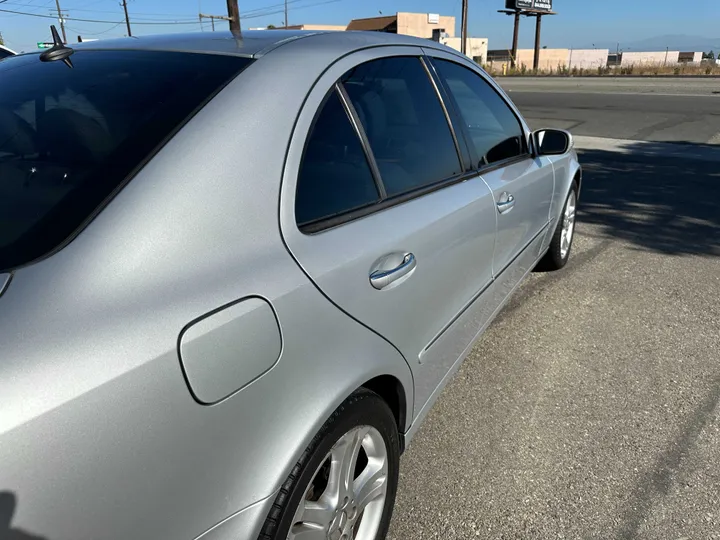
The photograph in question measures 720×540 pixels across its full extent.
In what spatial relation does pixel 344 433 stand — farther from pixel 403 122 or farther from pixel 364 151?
pixel 403 122

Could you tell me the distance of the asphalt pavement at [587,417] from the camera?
2.25 metres

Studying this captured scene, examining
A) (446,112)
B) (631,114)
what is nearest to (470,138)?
(446,112)

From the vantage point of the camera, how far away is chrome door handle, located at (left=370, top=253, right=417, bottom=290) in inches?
67.8

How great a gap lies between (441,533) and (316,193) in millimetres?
1395

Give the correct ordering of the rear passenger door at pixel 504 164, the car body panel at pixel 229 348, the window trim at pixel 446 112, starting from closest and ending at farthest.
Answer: the car body panel at pixel 229 348 < the window trim at pixel 446 112 < the rear passenger door at pixel 504 164

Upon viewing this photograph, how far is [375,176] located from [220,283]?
87 cm

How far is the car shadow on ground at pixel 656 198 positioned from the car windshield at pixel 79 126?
4631 mm

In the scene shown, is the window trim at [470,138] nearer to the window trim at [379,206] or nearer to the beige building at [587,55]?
the window trim at [379,206]

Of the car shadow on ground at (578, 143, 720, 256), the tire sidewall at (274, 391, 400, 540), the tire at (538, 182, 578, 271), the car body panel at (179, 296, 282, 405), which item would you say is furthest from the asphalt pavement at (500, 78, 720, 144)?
the car body panel at (179, 296, 282, 405)

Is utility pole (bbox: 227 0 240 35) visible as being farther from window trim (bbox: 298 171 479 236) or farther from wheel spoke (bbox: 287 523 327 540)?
wheel spoke (bbox: 287 523 327 540)

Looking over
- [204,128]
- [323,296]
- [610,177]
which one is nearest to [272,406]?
[323,296]

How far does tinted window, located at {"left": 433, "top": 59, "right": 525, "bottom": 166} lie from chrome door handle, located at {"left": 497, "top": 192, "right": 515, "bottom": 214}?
0.20 metres

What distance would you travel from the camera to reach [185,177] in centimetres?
133

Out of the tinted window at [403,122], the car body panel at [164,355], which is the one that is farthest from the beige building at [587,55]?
the car body panel at [164,355]
